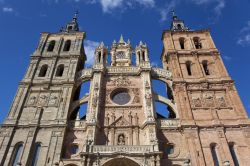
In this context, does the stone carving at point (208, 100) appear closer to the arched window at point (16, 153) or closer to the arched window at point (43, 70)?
the arched window at point (16, 153)

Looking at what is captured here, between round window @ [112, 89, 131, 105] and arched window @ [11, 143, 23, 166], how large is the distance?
29.0ft

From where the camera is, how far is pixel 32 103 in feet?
77.1

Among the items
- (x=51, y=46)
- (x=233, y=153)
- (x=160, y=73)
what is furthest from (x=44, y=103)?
(x=233, y=153)

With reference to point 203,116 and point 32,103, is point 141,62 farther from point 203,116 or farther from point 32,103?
point 32,103

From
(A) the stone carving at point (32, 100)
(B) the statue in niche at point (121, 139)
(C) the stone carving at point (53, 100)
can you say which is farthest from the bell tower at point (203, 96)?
(A) the stone carving at point (32, 100)

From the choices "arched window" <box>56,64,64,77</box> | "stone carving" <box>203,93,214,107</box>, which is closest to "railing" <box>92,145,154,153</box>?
"stone carving" <box>203,93,214,107</box>

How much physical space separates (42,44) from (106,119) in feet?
43.3

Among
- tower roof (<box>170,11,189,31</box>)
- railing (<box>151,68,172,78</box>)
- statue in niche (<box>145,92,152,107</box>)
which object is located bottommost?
statue in niche (<box>145,92,152,107</box>)

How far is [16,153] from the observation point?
65.9 ft

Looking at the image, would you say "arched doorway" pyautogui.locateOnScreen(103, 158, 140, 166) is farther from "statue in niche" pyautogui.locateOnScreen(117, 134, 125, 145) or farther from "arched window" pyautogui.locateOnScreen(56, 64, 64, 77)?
"arched window" pyautogui.locateOnScreen(56, 64, 64, 77)

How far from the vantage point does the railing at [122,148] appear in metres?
18.6

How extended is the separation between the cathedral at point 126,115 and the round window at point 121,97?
9cm

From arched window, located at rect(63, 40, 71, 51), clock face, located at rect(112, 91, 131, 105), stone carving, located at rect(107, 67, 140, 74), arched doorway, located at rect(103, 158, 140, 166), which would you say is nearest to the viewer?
arched doorway, located at rect(103, 158, 140, 166)

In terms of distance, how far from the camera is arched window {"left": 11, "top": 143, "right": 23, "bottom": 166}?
19.5 meters
